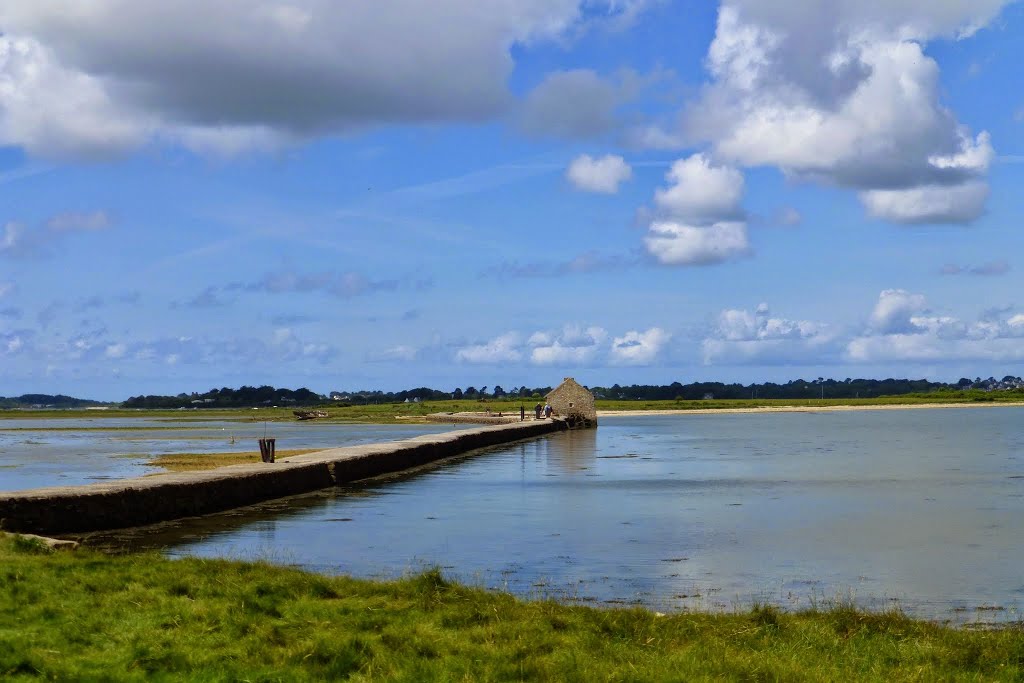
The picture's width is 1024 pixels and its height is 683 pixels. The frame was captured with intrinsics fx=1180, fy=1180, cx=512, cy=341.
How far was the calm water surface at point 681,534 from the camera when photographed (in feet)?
40.4

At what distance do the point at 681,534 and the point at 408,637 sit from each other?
9.76 m

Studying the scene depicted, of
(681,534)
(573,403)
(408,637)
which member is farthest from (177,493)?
(573,403)

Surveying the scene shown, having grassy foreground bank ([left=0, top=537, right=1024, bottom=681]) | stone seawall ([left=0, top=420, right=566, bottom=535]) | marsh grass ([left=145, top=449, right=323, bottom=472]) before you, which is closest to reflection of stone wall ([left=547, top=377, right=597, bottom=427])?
marsh grass ([left=145, top=449, right=323, bottom=472])

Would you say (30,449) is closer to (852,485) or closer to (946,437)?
(852,485)

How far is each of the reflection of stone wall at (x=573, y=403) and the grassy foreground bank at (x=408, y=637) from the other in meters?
60.1

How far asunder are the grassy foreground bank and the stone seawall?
5.31 metres

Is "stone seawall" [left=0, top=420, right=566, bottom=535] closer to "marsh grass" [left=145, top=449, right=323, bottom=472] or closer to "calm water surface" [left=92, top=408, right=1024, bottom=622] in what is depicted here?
"calm water surface" [left=92, top=408, right=1024, bottom=622]

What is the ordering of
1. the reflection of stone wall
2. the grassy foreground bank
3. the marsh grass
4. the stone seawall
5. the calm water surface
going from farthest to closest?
1. the reflection of stone wall
2. the marsh grass
3. the stone seawall
4. the calm water surface
5. the grassy foreground bank

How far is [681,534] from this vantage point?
56.6ft

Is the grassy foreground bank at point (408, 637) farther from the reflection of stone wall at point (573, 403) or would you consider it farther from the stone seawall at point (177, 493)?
the reflection of stone wall at point (573, 403)

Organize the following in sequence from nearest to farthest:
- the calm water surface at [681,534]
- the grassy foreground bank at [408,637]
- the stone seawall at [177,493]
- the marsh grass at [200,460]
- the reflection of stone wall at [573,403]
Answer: the grassy foreground bank at [408,637] < the calm water surface at [681,534] < the stone seawall at [177,493] < the marsh grass at [200,460] < the reflection of stone wall at [573,403]

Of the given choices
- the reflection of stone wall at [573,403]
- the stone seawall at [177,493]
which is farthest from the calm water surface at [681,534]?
the reflection of stone wall at [573,403]

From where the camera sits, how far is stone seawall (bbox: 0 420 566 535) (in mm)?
15344

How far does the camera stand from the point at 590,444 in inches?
1953
